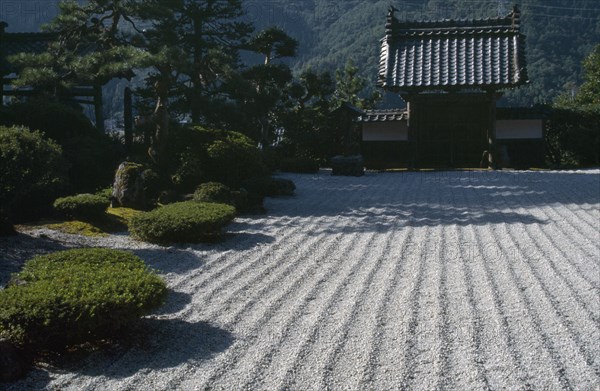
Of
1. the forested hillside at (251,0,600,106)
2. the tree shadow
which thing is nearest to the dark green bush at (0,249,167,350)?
the tree shadow

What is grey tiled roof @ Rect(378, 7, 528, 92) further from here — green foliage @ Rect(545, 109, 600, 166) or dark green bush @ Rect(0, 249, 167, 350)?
dark green bush @ Rect(0, 249, 167, 350)

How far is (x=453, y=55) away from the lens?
1786 centimetres

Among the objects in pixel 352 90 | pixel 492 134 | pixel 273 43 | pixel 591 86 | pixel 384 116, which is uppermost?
pixel 273 43

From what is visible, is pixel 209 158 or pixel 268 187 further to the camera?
pixel 268 187

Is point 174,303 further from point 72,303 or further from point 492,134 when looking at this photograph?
point 492,134

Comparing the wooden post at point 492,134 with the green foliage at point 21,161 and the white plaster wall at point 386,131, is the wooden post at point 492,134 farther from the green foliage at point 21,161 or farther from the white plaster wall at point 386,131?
the green foliage at point 21,161

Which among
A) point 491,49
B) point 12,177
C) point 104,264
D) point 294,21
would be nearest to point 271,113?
point 491,49

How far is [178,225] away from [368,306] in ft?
10.9

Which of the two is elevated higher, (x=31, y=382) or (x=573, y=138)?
(x=573, y=138)

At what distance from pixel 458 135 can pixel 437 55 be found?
2.38 m

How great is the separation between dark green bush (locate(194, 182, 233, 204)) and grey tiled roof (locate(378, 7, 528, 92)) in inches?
320

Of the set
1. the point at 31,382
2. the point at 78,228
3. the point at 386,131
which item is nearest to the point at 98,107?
the point at 78,228

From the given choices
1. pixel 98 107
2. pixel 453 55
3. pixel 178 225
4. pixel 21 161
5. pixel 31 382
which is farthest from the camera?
pixel 453 55

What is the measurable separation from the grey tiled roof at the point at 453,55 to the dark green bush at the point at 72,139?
8.31 m
